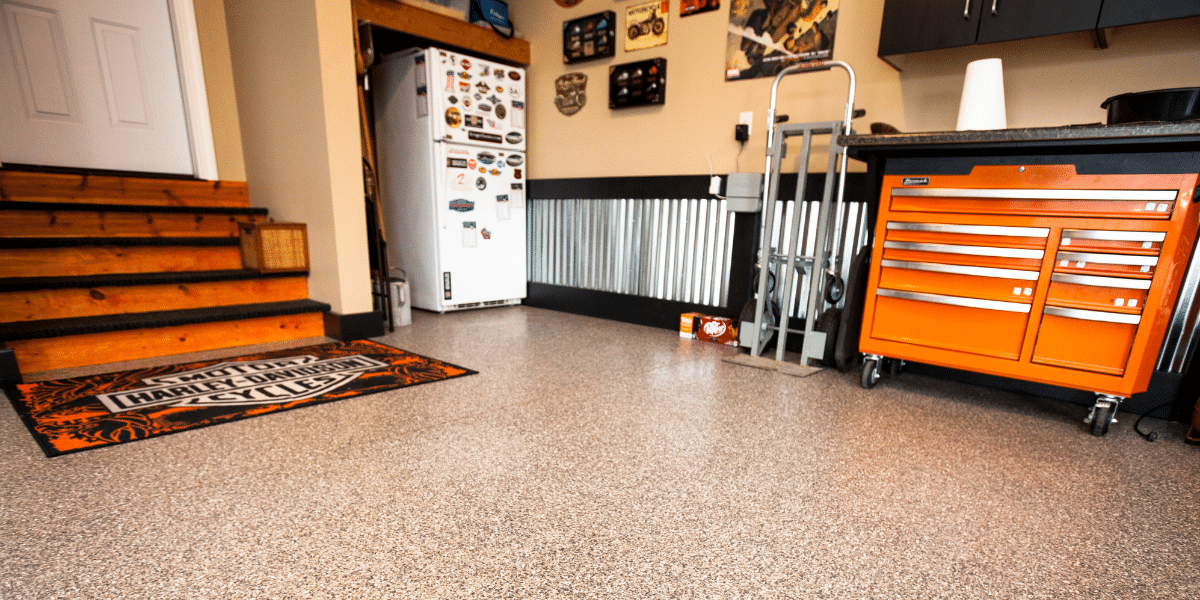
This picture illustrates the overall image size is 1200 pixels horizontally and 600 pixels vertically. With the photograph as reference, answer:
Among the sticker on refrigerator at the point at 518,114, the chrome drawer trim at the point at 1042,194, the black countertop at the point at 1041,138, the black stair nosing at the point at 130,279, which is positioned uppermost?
the sticker on refrigerator at the point at 518,114

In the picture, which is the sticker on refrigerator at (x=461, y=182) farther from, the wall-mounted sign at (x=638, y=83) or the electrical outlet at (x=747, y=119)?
the electrical outlet at (x=747, y=119)

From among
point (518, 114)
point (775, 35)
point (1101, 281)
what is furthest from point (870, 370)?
point (518, 114)

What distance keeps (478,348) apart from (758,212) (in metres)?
1.74

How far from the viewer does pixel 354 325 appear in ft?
9.25

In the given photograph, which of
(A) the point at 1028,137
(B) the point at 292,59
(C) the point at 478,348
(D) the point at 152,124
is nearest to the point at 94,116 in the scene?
(D) the point at 152,124

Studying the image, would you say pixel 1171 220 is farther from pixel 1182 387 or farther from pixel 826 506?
pixel 826 506

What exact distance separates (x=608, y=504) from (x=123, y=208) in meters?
3.04

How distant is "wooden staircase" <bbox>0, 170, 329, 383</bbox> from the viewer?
219 centimetres

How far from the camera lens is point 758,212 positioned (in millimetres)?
2889

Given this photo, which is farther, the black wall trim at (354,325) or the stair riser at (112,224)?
the black wall trim at (354,325)

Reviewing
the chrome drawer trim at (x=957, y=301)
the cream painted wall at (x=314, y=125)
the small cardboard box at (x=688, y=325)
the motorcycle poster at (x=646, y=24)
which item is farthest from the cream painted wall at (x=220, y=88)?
the chrome drawer trim at (x=957, y=301)

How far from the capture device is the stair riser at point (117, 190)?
2.62m

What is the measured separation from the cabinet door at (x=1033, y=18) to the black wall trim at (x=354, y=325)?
10.4 ft

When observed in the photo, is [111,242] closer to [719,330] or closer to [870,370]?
[719,330]
